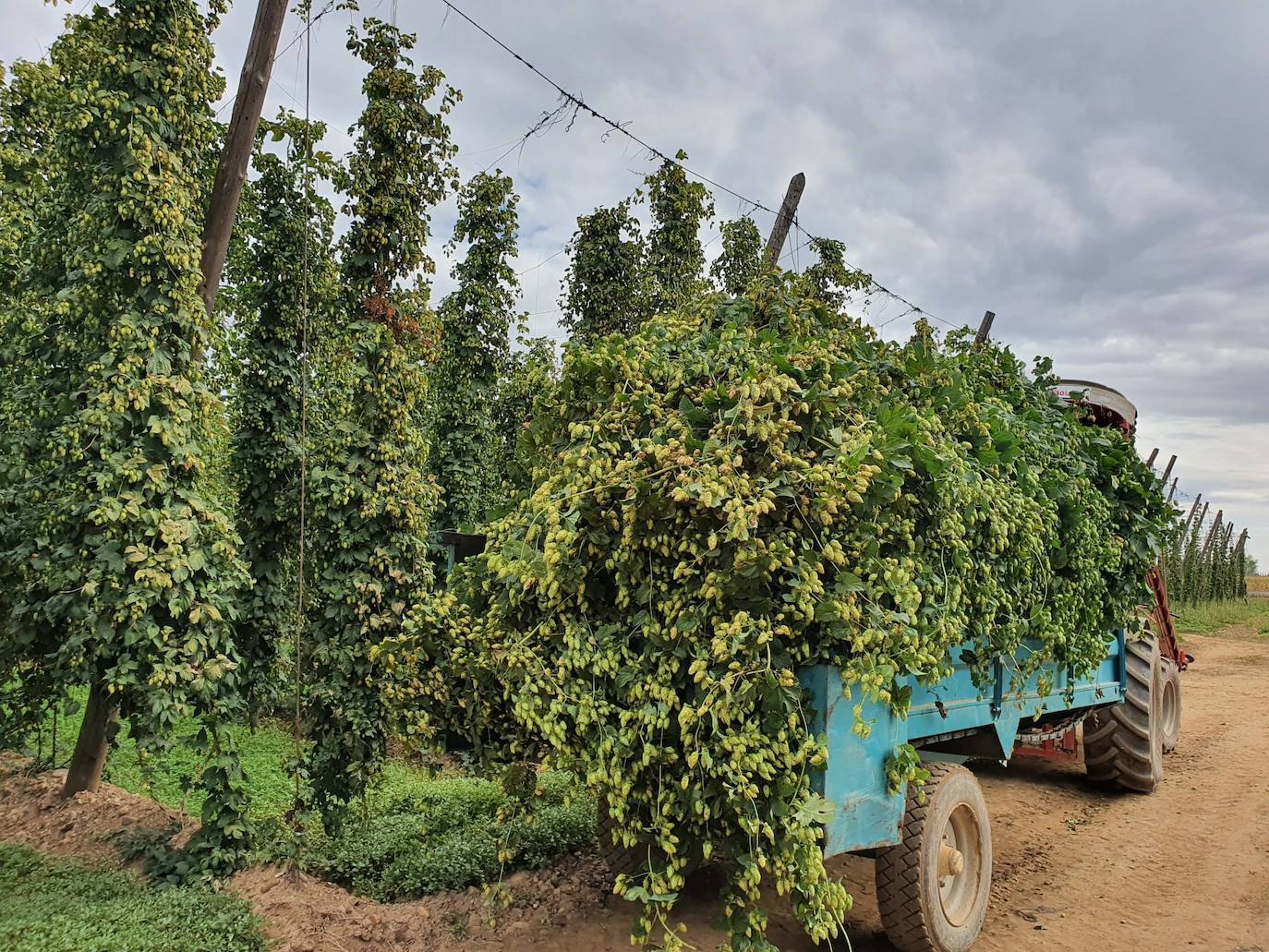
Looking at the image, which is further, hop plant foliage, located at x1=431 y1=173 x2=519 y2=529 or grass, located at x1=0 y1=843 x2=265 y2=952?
hop plant foliage, located at x1=431 y1=173 x2=519 y2=529

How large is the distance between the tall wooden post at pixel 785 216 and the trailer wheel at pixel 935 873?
654 cm

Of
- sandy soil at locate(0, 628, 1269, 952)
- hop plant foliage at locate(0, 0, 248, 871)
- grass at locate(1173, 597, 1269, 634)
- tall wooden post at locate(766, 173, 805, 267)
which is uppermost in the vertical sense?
tall wooden post at locate(766, 173, 805, 267)

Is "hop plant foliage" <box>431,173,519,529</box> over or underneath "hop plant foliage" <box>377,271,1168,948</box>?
over

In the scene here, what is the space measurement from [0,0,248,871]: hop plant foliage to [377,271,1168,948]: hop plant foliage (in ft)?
5.92

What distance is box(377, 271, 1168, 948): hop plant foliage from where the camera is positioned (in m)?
2.93

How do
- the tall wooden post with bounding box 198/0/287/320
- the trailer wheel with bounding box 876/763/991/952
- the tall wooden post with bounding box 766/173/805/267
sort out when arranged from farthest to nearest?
the tall wooden post with bounding box 766/173/805/267
the tall wooden post with bounding box 198/0/287/320
the trailer wheel with bounding box 876/763/991/952

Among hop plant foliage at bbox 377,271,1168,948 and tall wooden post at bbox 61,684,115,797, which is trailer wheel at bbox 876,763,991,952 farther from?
tall wooden post at bbox 61,684,115,797

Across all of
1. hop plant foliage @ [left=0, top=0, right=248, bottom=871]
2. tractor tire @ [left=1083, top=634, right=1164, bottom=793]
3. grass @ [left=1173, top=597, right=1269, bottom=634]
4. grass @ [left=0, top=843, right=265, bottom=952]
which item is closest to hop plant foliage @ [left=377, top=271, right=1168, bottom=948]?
grass @ [left=0, top=843, right=265, bottom=952]

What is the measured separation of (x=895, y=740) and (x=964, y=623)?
63 cm

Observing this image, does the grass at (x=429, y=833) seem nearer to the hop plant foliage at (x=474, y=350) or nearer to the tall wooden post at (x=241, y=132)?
the tall wooden post at (x=241, y=132)

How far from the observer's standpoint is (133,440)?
462cm

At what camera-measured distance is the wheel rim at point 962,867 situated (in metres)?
4.07

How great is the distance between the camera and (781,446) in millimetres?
3125

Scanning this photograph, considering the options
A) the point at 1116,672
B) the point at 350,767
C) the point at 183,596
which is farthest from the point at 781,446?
the point at 1116,672
